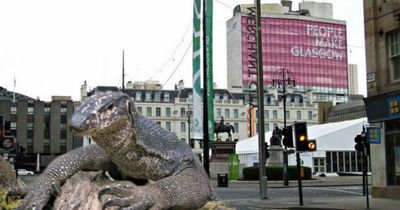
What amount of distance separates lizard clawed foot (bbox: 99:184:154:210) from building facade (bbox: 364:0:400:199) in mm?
21584

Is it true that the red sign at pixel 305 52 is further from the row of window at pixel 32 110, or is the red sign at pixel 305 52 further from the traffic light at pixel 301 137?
the traffic light at pixel 301 137

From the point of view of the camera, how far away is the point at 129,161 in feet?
9.05

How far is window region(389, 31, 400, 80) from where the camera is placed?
79.2 feet

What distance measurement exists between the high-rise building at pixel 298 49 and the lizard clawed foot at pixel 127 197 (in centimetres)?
12514

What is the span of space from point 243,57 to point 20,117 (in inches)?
2015

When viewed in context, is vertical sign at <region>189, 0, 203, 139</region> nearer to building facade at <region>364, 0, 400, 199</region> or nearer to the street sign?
building facade at <region>364, 0, 400, 199</region>

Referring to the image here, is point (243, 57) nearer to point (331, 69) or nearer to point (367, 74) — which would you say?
point (331, 69)

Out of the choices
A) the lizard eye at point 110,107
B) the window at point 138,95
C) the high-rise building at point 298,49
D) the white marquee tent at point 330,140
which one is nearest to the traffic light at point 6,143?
the lizard eye at point 110,107

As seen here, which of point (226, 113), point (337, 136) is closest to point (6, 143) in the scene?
point (337, 136)

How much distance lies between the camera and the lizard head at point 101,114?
2.43 m

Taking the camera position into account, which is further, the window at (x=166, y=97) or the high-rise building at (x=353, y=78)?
the high-rise building at (x=353, y=78)

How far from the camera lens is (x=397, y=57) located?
79.3ft

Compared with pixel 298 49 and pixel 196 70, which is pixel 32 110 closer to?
pixel 298 49

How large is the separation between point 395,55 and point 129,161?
2296 centimetres
